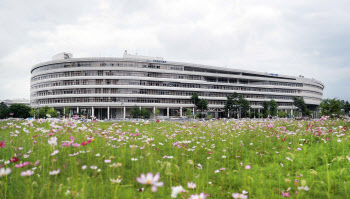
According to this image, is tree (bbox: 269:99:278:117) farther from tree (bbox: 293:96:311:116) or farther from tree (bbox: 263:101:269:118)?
tree (bbox: 293:96:311:116)

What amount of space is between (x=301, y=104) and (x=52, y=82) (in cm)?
8511

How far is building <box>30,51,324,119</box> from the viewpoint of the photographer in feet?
188

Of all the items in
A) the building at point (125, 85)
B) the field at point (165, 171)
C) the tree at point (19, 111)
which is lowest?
the tree at point (19, 111)

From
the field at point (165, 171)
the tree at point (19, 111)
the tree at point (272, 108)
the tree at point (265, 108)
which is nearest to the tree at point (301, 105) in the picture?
the tree at point (272, 108)

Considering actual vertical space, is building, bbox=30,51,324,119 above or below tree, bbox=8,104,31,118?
above

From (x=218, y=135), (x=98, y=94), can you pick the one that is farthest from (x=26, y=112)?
(x=218, y=135)

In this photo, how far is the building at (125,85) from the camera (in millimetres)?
57281

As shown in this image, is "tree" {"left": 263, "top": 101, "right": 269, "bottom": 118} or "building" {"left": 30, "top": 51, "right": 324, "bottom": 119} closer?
"building" {"left": 30, "top": 51, "right": 324, "bottom": 119}

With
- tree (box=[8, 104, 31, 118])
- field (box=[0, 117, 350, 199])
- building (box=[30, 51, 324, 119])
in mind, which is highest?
building (box=[30, 51, 324, 119])

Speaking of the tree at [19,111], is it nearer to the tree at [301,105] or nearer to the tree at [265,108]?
the tree at [265,108]

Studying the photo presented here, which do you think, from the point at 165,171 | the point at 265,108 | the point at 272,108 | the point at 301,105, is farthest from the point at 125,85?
the point at 301,105

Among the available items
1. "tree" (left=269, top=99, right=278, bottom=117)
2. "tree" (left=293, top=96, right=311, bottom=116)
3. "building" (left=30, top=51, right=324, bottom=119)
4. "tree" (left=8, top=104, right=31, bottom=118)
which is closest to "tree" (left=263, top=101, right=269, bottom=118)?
"tree" (left=269, top=99, right=278, bottom=117)

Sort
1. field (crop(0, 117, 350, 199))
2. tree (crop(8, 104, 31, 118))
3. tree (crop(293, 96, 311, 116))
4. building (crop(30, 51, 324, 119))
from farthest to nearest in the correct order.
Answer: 1. tree (crop(293, 96, 311, 116))
2. building (crop(30, 51, 324, 119))
3. tree (crop(8, 104, 31, 118))
4. field (crop(0, 117, 350, 199))

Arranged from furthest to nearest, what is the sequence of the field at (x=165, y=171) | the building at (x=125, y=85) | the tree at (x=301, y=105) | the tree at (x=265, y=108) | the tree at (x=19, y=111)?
the tree at (x=301, y=105) → the tree at (x=265, y=108) → the building at (x=125, y=85) → the tree at (x=19, y=111) → the field at (x=165, y=171)
